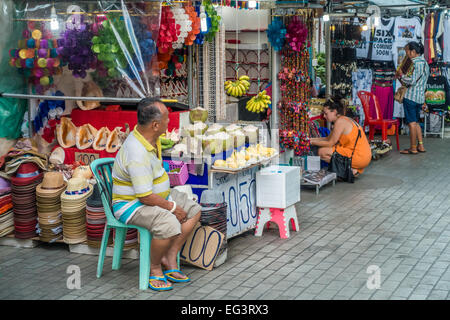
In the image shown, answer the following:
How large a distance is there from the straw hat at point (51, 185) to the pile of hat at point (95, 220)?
1.23 feet

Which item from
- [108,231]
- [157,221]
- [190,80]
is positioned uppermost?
[190,80]

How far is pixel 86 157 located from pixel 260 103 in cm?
296

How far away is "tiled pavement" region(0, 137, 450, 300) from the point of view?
16.5 feet

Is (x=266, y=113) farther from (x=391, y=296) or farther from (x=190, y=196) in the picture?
(x=391, y=296)

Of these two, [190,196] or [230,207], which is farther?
[230,207]

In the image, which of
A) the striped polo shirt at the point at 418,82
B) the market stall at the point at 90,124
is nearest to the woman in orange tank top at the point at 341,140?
the market stall at the point at 90,124

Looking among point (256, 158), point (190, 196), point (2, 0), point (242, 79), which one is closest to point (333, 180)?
point (242, 79)

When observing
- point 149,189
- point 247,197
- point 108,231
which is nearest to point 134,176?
point 149,189

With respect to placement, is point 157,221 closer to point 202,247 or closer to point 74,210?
point 202,247

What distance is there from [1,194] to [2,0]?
1.84m

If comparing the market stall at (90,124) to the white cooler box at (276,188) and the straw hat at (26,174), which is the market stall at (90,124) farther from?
the white cooler box at (276,188)

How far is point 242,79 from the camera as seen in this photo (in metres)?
8.73

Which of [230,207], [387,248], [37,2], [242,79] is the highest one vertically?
[37,2]

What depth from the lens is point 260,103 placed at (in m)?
8.84
